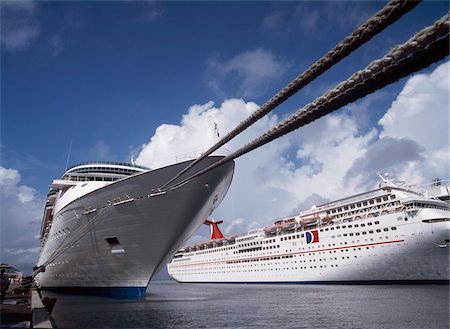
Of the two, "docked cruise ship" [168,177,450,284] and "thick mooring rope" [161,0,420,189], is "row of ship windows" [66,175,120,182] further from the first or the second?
"docked cruise ship" [168,177,450,284]

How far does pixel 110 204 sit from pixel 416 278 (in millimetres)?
31209

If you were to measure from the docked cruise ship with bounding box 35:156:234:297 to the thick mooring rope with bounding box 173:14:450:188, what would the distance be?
1428cm

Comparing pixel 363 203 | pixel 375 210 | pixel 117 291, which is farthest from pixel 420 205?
pixel 117 291

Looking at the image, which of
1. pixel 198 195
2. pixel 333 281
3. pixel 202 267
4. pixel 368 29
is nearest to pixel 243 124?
pixel 368 29

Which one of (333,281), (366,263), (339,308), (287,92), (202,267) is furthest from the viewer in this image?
(202,267)

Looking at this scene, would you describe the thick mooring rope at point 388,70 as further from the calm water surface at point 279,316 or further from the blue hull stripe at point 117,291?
the blue hull stripe at point 117,291

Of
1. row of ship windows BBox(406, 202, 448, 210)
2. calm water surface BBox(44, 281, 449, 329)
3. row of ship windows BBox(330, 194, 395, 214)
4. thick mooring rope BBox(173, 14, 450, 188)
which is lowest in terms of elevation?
calm water surface BBox(44, 281, 449, 329)

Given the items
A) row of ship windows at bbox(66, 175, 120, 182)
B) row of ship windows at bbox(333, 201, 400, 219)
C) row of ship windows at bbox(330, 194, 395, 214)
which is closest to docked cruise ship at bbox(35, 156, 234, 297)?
row of ship windows at bbox(66, 175, 120, 182)

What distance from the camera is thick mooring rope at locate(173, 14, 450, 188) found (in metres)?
2.78

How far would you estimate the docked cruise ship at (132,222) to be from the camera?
19078 mm

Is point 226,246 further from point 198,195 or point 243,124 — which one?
point 243,124

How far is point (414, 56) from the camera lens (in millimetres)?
2910

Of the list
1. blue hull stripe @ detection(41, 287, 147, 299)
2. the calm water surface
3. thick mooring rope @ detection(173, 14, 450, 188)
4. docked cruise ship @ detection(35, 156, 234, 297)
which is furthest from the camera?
blue hull stripe @ detection(41, 287, 147, 299)

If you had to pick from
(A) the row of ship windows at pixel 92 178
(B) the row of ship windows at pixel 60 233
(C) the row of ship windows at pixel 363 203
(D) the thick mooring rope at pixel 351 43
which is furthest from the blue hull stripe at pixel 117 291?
(C) the row of ship windows at pixel 363 203
